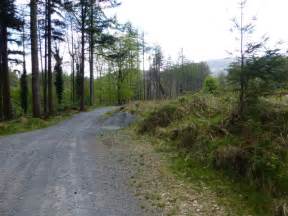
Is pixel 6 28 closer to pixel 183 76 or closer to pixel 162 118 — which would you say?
pixel 162 118

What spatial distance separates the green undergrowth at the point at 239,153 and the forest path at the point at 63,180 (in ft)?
5.09

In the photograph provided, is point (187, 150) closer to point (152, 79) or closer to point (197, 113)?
point (197, 113)

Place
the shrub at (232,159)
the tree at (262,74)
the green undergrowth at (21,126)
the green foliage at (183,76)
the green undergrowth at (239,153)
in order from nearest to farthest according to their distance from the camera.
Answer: the green undergrowth at (239,153), the shrub at (232,159), the tree at (262,74), the green undergrowth at (21,126), the green foliage at (183,76)

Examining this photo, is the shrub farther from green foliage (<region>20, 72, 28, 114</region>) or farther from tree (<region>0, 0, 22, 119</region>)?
green foliage (<region>20, 72, 28, 114</region>)

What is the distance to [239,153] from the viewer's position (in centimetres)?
592

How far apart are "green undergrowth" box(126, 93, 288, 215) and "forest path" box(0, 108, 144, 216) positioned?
1550 millimetres

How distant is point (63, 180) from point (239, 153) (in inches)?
139

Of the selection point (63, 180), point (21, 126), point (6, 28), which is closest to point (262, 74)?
point (63, 180)

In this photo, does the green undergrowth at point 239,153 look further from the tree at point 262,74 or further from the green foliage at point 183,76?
the green foliage at point 183,76

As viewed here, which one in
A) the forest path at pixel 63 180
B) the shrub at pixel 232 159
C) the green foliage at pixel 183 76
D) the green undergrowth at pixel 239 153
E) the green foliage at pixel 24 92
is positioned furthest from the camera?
the green foliage at pixel 183 76

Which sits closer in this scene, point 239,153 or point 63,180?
point 63,180

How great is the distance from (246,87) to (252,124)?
0.99m

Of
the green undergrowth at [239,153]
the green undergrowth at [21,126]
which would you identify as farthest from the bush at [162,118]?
the green undergrowth at [21,126]

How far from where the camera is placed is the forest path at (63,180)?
4.39 metres
